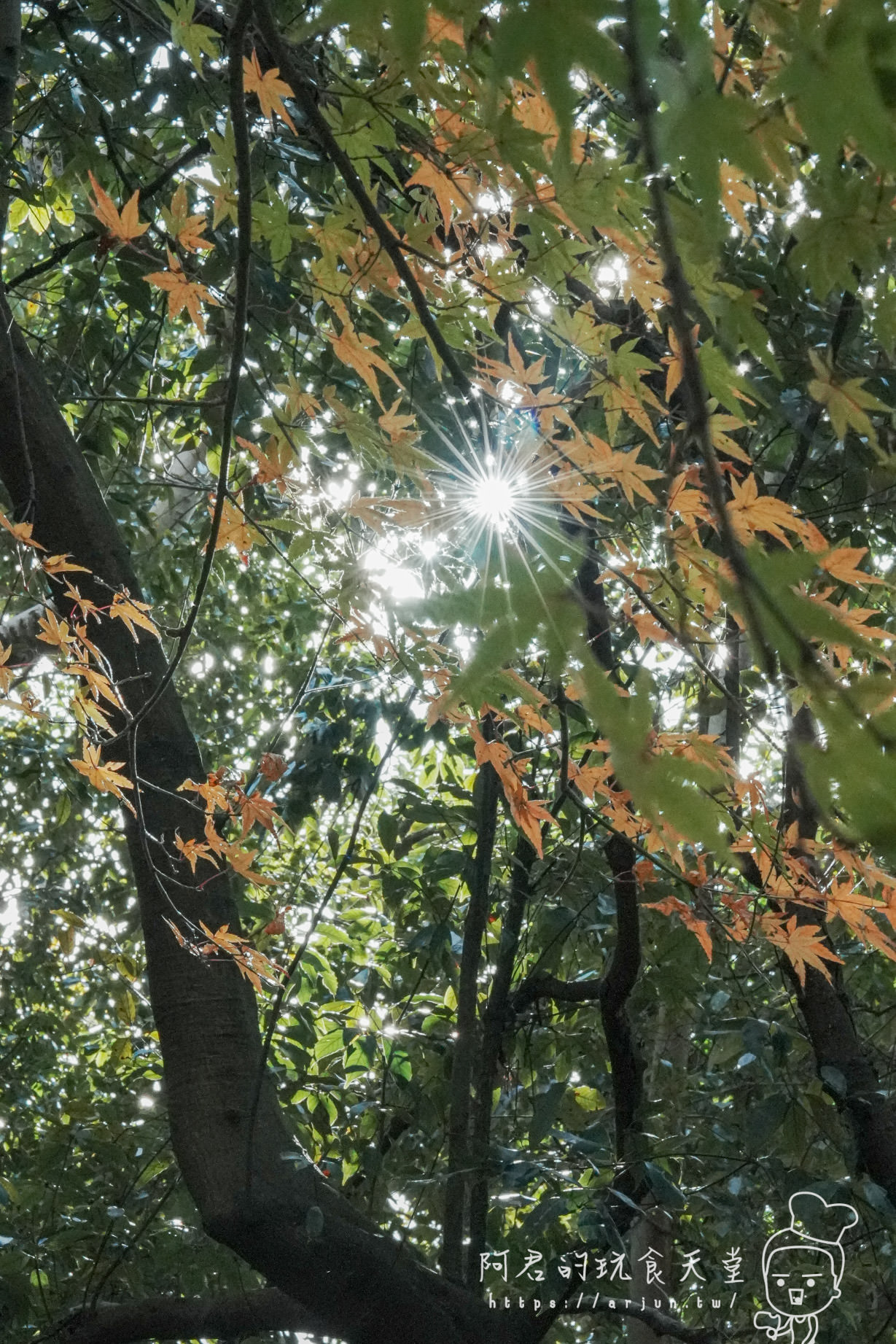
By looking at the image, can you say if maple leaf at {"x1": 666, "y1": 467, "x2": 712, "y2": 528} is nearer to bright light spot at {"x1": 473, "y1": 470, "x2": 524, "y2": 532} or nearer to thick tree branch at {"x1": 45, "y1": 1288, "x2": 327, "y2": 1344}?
bright light spot at {"x1": 473, "y1": 470, "x2": 524, "y2": 532}

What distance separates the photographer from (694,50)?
0.45 metres

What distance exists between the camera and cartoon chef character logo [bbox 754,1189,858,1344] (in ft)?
4.90

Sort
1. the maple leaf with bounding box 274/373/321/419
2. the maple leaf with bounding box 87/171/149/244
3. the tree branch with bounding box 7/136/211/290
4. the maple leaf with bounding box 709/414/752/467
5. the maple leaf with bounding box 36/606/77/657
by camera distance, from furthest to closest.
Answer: the tree branch with bounding box 7/136/211/290
the maple leaf with bounding box 36/606/77/657
the maple leaf with bounding box 274/373/321/419
the maple leaf with bounding box 87/171/149/244
the maple leaf with bounding box 709/414/752/467

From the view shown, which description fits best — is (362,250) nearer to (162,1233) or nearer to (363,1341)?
(363,1341)

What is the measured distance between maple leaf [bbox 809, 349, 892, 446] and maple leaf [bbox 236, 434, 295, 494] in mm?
532

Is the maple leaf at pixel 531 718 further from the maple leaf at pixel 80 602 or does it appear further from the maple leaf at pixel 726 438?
the maple leaf at pixel 80 602

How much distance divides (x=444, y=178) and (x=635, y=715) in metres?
0.65

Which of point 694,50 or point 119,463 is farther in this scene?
point 119,463

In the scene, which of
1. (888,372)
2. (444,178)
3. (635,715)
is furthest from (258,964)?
(888,372)

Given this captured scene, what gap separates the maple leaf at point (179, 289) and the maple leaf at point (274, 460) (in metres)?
0.13

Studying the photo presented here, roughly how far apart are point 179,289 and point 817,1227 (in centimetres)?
141

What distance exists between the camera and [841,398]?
766mm

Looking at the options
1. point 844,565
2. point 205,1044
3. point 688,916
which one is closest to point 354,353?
point 844,565

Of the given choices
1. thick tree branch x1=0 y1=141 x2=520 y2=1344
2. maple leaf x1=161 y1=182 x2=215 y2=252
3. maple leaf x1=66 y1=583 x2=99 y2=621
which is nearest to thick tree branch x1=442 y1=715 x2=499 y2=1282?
thick tree branch x1=0 y1=141 x2=520 y2=1344
